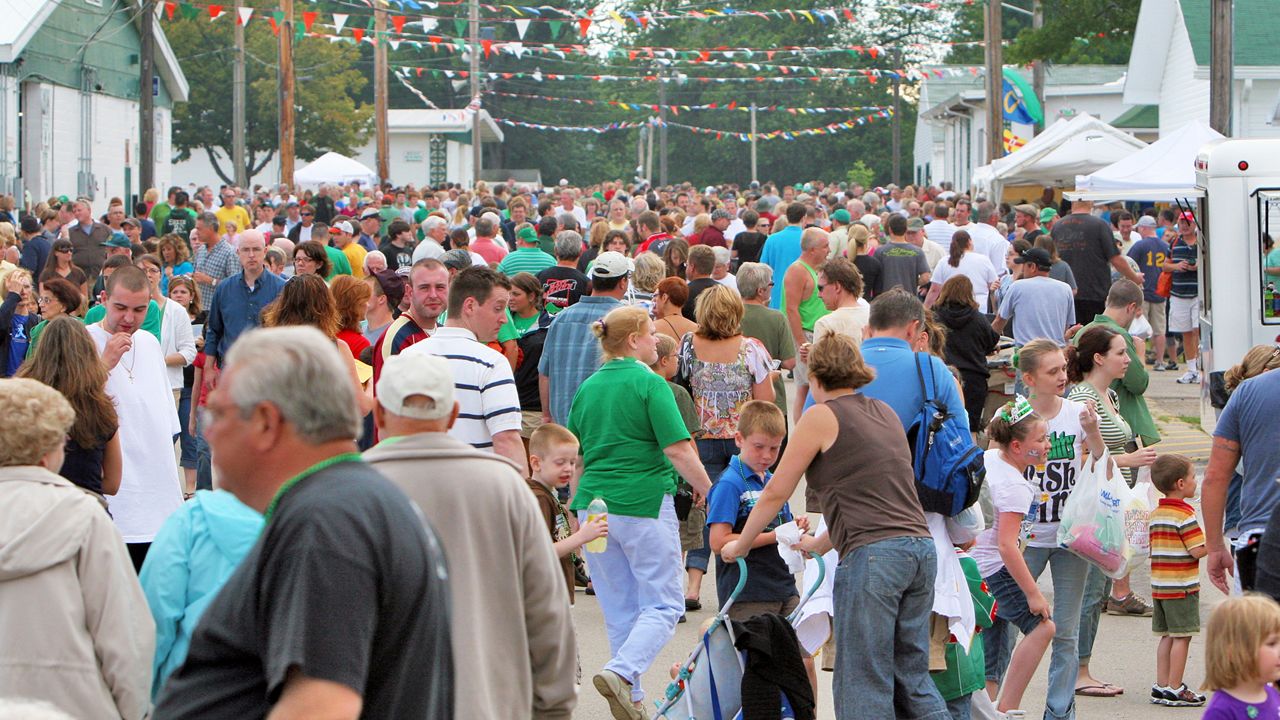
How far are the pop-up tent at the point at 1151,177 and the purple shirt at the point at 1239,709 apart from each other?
44.1 feet

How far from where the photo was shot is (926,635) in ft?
18.0

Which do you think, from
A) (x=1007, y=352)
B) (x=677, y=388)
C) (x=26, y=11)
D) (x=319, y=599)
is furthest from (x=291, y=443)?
(x=26, y=11)

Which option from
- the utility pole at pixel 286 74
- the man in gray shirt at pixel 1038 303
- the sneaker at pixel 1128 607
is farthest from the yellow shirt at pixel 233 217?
the sneaker at pixel 1128 607

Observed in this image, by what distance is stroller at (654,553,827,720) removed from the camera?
550 centimetres

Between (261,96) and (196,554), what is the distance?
208 feet

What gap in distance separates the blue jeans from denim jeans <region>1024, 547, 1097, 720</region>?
3.23ft

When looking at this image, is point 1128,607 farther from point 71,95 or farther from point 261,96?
point 261,96

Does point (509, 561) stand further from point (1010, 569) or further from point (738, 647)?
point (1010, 569)

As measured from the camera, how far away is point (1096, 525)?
629cm

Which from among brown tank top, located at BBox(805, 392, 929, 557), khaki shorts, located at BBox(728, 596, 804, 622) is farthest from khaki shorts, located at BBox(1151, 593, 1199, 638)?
brown tank top, located at BBox(805, 392, 929, 557)

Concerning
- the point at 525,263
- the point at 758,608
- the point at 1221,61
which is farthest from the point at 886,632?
the point at 1221,61

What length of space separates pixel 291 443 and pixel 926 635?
3.30 meters

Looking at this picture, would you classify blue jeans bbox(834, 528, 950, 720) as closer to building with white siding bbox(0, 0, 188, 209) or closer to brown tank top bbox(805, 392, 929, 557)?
brown tank top bbox(805, 392, 929, 557)

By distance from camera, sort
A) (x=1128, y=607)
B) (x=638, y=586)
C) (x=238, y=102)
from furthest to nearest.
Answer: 1. (x=238, y=102)
2. (x=1128, y=607)
3. (x=638, y=586)
